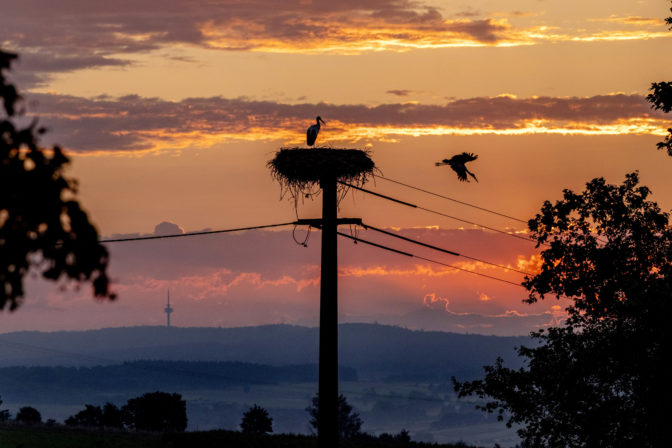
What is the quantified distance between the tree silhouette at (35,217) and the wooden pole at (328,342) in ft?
44.7

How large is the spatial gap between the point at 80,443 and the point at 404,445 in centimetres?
1704

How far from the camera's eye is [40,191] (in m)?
10.3

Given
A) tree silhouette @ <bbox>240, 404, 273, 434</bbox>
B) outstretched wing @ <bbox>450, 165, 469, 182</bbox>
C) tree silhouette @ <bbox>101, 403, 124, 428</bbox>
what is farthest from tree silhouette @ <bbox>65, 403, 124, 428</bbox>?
outstretched wing @ <bbox>450, 165, 469, 182</bbox>

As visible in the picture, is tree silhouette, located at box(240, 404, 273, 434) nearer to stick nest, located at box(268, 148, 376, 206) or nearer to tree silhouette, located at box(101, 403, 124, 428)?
tree silhouette, located at box(101, 403, 124, 428)

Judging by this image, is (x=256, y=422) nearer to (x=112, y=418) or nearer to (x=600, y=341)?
(x=112, y=418)

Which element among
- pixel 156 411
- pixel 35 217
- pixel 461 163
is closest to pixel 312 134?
pixel 461 163

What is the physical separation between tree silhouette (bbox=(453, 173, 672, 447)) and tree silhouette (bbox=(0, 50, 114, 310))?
55.0ft

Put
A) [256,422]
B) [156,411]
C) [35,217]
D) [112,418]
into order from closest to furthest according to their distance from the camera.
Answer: [35,217] < [156,411] < [112,418] < [256,422]

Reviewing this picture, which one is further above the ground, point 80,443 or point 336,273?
point 336,273

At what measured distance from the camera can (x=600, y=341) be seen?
26.8 metres

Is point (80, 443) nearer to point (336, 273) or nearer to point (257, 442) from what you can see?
point (257, 442)

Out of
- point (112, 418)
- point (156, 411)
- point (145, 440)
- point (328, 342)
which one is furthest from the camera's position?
point (112, 418)

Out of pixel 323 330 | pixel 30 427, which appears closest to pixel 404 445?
pixel 30 427

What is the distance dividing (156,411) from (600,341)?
198ft
